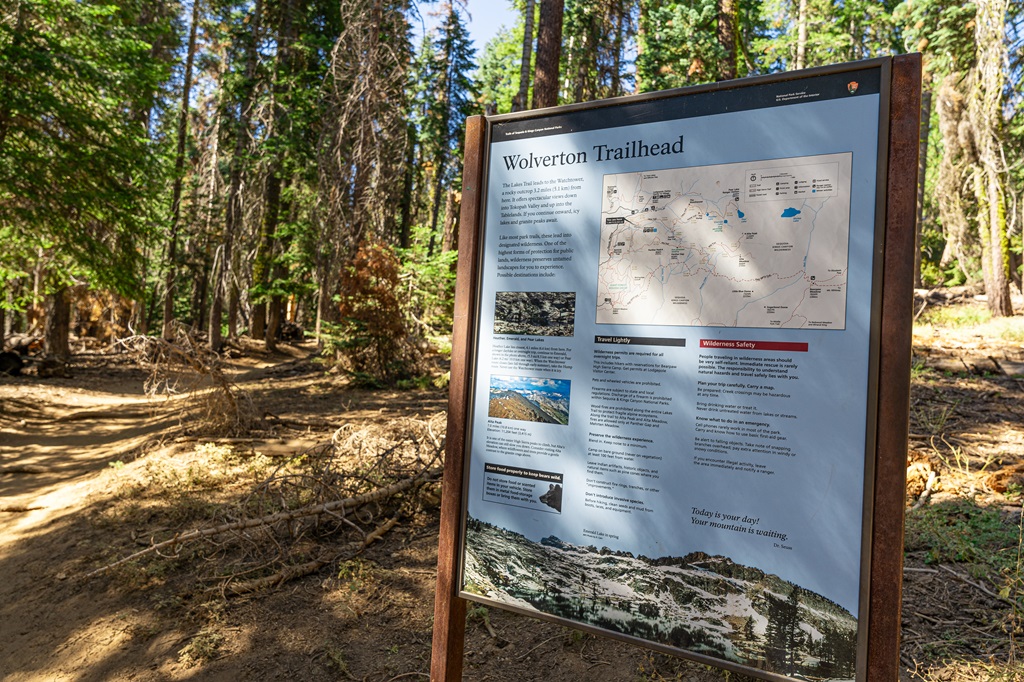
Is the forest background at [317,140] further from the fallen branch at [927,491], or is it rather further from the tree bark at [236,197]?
the fallen branch at [927,491]

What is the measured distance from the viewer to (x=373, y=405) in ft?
30.3

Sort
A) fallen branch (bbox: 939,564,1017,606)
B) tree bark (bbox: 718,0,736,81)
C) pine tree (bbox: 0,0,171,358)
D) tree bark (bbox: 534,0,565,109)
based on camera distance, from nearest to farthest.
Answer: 1. fallen branch (bbox: 939,564,1017,606)
2. pine tree (bbox: 0,0,171,358)
3. tree bark (bbox: 534,0,565,109)
4. tree bark (bbox: 718,0,736,81)

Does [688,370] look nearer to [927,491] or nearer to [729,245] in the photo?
[729,245]

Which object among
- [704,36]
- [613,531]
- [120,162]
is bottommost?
[613,531]

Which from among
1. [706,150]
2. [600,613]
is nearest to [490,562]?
[600,613]

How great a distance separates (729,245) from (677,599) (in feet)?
3.95

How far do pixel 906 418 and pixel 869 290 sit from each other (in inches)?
15.5

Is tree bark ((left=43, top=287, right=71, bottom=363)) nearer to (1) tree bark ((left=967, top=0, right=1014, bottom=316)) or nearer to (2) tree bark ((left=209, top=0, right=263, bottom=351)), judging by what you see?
(2) tree bark ((left=209, top=0, right=263, bottom=351))

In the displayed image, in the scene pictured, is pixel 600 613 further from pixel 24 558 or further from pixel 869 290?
pixel 24 558

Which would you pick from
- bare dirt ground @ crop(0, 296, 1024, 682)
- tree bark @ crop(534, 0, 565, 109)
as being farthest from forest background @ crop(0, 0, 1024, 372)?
bare dirt ground @ crop(0, 296, 1024, 682)

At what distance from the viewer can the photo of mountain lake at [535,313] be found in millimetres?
2490

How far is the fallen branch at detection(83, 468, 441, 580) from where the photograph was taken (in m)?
4.43

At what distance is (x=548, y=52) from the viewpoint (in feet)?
36.0

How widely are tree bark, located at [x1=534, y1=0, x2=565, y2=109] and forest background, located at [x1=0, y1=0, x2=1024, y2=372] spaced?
0.12 ft
